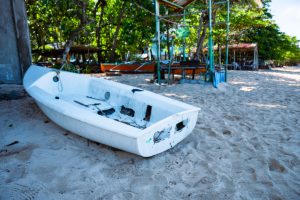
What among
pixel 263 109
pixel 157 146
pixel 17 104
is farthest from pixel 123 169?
pixel 263 109

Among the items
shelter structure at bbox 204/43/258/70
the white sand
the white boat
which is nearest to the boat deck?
the white boat

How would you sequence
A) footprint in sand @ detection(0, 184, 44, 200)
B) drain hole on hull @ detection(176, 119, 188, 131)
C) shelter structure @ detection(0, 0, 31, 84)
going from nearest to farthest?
footprint in sand @ detection(0, 184, 44, 200), drain hole on hull @ detection(176, 119, 188, 131), shelter structure @ detection(0, 0, 31, 84)

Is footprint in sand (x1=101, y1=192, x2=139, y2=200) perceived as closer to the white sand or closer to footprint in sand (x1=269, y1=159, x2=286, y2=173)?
the white sand

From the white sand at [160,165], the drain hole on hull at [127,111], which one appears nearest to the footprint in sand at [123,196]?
the white sand at [160,165]

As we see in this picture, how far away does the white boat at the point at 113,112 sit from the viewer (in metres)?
2.36

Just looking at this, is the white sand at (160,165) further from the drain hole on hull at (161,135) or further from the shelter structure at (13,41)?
the shelter structure at (13,41)

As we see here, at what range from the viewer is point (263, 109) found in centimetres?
475

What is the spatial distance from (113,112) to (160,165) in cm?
149

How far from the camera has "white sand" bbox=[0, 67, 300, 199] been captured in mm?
2045

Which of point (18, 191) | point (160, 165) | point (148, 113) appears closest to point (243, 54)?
point (148, 113)

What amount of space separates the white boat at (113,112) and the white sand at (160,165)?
0.21 meters

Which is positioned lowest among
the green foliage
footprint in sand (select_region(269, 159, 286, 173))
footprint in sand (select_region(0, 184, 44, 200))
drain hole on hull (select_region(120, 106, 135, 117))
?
footprint in sand (select_region(269, 159, 286, 173))

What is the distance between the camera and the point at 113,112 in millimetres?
3717

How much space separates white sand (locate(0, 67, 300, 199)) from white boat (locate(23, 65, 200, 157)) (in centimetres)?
21
